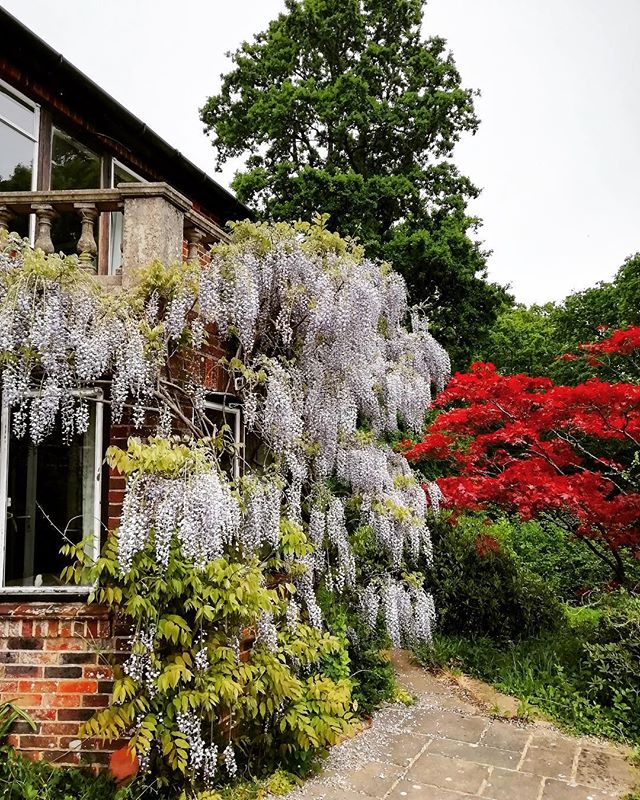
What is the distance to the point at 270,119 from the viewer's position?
1475cm

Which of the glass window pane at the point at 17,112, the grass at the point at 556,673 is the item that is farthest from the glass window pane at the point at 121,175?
the grass at the point at 556,673

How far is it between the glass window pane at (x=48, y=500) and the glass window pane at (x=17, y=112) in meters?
3.66

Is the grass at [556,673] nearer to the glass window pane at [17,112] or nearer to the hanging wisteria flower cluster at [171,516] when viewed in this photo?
the hanging wisteria flower cluster at [171,516]

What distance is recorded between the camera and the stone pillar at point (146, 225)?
13.7 ft

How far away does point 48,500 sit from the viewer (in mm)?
4211

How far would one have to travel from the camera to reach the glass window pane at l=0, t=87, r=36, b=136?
6.02 meters

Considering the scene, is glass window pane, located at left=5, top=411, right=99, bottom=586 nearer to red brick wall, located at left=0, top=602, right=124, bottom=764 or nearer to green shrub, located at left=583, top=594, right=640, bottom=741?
red brick wall, located at left=0, top=602, right=124, bottom=764

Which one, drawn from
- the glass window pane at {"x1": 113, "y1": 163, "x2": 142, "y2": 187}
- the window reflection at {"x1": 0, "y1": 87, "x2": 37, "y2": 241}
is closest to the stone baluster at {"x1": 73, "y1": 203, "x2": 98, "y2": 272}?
the window reflection at {"x1": 0, "y1": 87, "x2": 37, "y2": 241}

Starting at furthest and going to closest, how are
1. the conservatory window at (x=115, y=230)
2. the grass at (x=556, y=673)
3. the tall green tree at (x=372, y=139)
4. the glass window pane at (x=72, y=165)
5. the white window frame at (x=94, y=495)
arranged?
the tall green tree at (x=372, y=139) → the conservatory window at (x=115, y=230) → the glass window pane at (x=72, y=165) → the grass at (x=556, y=673) → the white window frame at (x=94, y=495)

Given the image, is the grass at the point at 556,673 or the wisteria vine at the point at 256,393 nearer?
the wisteria vine at the point at 256,393

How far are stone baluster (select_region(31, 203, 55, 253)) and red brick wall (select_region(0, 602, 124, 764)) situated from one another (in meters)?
2.31

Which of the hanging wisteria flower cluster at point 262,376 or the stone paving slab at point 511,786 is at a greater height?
the hanging wisteria flower cluster at point 262,376

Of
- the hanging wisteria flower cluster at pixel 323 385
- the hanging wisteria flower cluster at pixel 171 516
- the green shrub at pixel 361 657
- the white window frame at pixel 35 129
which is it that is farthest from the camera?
the white window frame at pixel 35 129

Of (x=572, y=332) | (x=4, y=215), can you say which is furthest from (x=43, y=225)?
(x=572, y=332)
